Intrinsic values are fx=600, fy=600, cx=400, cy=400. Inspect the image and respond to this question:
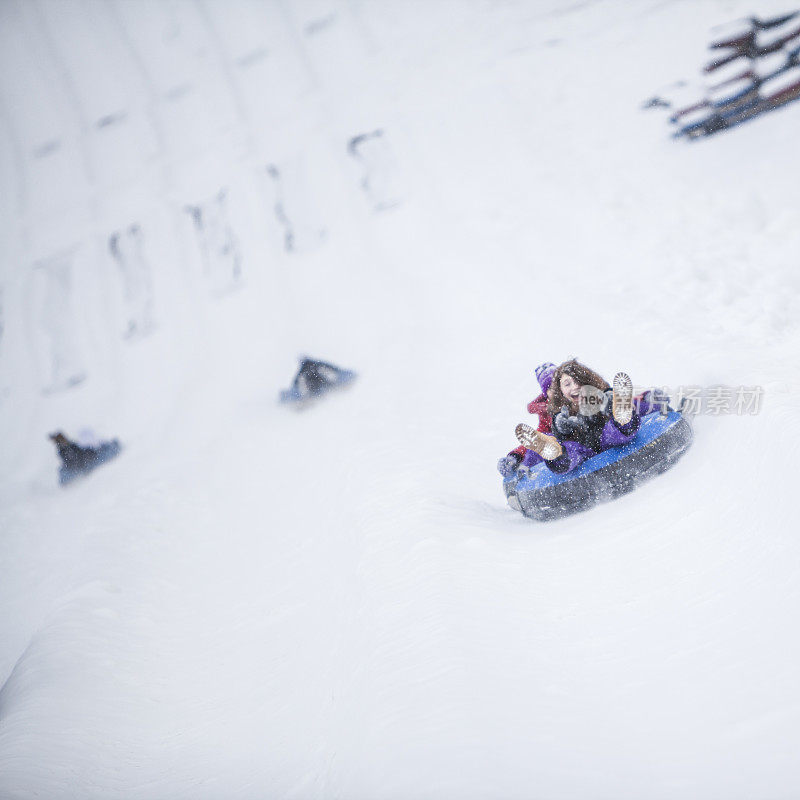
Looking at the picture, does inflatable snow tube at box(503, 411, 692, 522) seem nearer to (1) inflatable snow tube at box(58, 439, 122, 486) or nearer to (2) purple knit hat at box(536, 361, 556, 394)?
(2) purple knit hat at box(536, 361, 556, 394)

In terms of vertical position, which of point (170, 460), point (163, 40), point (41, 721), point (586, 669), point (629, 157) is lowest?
point (170, 460)

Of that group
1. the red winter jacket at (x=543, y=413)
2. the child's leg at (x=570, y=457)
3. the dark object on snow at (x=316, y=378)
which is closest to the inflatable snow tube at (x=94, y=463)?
the dark object on snow at (x=316, y=378)

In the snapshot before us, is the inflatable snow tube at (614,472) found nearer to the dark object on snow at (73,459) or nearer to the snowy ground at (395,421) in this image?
the snowy ground at (395,421)

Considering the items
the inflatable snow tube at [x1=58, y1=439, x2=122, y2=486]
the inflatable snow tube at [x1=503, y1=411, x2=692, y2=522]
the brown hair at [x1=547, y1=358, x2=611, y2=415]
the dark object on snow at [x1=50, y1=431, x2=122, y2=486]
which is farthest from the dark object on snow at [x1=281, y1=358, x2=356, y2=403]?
the inflatable snow tube at [x1=503, y1=411, x2=692, y2=522]

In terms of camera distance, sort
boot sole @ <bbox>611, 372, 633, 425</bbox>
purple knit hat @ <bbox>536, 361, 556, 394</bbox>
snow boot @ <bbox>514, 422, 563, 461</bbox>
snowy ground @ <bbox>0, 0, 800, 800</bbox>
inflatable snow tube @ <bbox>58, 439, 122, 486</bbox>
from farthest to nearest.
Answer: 1. inflatable snow tube @ <bbox>58, 439, 122, 486</bbox>
2. purple knit hat @ <bbox>536, 361, 556, 394</bbox>
3. snow boot @ <bbox>514, 422, 563, 461</bbox>
4. boot sole @ <bbox>611, 372, 633, 425</bbox>
5. snowy ground @ <bbox>0, 0, 800, 800</bbox>

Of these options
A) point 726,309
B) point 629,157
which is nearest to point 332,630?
point 726,309

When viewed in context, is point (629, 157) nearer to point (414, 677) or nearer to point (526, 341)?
point (526, 341)

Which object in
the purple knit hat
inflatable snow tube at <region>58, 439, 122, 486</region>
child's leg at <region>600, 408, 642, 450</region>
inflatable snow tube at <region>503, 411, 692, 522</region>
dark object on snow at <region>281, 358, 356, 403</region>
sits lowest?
inflatable snow tube at <region>58, 439, 122, 486</region>
